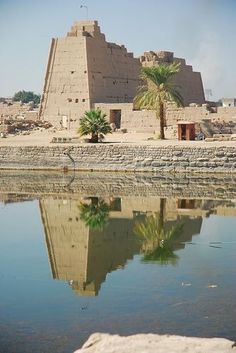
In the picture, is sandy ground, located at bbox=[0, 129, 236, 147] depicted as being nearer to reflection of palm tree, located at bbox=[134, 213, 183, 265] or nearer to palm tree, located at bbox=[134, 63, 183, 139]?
palm tree, located at bbox=[134, 63, 183, 139]

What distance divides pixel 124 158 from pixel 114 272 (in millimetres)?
14740

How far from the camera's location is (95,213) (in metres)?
15.3

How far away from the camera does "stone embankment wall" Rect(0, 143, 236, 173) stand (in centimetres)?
2294

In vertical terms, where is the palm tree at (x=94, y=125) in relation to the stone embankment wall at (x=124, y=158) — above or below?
above

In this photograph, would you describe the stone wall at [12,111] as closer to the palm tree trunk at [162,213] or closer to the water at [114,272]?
the palm tree trunk at [162,213]

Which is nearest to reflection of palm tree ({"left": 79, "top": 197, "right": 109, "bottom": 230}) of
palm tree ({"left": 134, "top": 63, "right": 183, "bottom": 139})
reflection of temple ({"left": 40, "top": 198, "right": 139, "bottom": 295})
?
reflection of temple ({"left": 40, "top": 198, "right": 139, "bottom": 295})

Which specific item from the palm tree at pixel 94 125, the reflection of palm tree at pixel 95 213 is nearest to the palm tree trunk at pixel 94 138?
the palm tree at pixel 94 125

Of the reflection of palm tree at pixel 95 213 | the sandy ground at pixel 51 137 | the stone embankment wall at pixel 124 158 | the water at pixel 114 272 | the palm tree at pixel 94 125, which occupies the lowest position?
the water at pixel 114 272

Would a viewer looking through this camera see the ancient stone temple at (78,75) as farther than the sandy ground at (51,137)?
Yes

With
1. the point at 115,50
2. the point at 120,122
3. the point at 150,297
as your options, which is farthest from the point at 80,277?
the point at 115,50

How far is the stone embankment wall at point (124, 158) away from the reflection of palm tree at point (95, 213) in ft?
20.2

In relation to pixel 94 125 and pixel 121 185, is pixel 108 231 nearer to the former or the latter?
pixel 121 185

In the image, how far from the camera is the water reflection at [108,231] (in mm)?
10094

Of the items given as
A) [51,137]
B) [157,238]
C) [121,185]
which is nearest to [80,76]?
[51,137]
